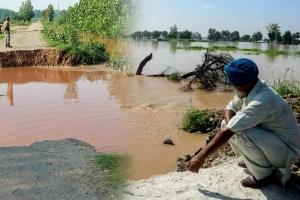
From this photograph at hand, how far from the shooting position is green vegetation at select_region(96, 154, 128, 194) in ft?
14.3

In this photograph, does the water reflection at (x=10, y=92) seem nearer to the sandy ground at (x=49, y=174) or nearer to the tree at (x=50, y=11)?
the tree at (x=50, y=11)

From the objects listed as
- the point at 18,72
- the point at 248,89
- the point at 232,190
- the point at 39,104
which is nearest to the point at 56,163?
the point at 232,190

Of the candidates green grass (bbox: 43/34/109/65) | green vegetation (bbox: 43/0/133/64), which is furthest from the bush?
green vegetation (bbox: 43/0/133/64)

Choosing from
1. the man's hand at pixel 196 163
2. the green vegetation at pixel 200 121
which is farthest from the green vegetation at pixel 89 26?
the man's hand at pixel 196 163

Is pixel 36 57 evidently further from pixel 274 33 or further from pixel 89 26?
pixel 274 33

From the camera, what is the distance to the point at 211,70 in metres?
13.8

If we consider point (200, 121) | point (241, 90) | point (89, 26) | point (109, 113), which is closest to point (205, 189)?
point (241, 90)

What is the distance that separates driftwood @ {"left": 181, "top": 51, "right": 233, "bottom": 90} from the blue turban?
9901mm

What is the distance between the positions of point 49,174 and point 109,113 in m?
5.16

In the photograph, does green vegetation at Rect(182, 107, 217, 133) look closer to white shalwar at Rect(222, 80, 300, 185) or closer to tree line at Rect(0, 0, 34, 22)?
white shalwar at Rect(222, 80, 300, 185)

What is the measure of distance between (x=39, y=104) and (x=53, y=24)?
11936mm

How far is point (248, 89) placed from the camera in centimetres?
367

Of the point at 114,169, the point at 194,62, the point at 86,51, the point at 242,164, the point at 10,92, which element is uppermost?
the point at 86,51

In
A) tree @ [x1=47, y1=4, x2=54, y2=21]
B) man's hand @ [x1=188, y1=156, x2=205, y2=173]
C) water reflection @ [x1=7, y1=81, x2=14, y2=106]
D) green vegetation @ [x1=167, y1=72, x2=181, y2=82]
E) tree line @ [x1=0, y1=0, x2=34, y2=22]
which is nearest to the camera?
man's hand @ [x1=188, y1=156, x2=205, y2=173]
